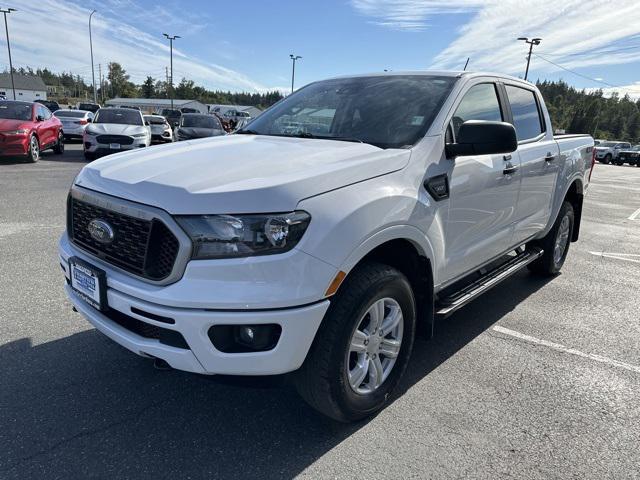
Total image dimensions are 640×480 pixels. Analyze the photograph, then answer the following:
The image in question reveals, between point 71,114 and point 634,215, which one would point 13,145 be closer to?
point 71,114

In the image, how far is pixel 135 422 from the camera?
2.55 m

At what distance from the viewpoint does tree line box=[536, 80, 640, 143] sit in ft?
291

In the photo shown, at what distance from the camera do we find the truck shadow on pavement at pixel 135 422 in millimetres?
2242

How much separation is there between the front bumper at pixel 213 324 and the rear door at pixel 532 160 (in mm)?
2589

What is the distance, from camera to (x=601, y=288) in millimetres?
5207

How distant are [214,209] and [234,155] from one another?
29.2 inches

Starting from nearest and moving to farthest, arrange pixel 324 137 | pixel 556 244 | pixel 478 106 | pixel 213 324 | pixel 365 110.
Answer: pixel 213 324
pixel 324 137
pixel 365 110
pixel 478 106
pixel 556 244

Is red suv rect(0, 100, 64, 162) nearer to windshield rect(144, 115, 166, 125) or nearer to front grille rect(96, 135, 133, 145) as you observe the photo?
front grille rect(96, 135, 133, 145)

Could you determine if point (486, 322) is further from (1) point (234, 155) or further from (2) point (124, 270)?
(2) point (124, 270)

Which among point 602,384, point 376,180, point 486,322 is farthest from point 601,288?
point 376,180

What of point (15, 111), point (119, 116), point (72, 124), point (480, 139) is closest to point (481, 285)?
point (480, 139)

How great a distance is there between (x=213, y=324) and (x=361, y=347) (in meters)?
0.83

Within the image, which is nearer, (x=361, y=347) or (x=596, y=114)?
(x=361, y=347)

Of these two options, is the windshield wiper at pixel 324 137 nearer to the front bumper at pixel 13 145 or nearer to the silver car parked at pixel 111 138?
the silver car parked at pixel 111 138
